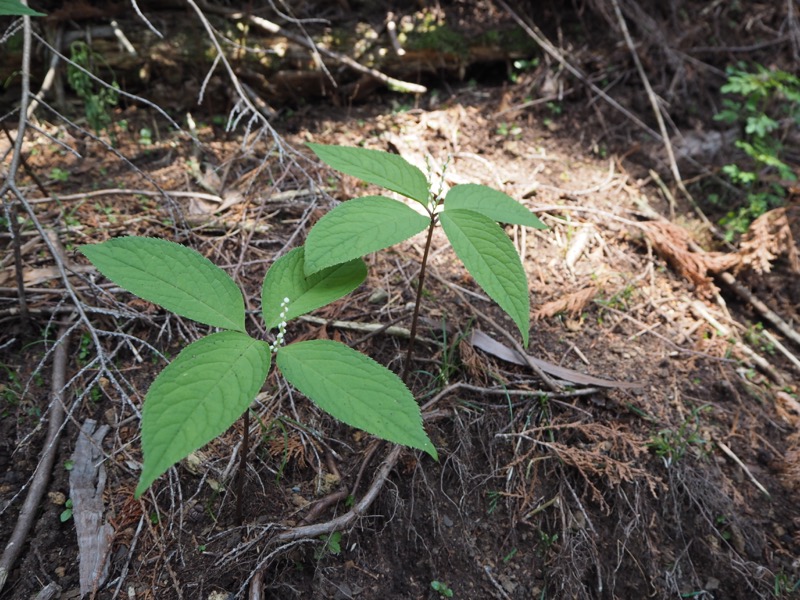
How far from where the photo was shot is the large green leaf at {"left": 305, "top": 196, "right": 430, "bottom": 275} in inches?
Answer: 57.1

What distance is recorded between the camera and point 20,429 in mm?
1778

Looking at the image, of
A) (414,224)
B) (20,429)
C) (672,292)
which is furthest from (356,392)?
(672,292)

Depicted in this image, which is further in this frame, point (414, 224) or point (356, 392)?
point (414, 224)

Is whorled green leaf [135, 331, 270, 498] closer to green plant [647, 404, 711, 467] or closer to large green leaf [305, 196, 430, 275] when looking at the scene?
large green leaf [305, 196, 430, 275]

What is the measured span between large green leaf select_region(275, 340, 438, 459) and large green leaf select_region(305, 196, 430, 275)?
245mm

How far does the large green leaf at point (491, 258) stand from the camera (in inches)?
57.3

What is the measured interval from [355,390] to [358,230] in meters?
0.50

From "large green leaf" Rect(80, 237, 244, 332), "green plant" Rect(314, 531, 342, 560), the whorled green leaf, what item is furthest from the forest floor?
the whorled green leaf

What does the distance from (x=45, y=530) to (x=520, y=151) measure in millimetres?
3157

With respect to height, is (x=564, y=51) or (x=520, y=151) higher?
(x=564, y=51)

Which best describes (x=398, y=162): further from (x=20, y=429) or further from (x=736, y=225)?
(x=736, y=225)

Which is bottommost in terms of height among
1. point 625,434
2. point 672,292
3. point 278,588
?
point 278,588

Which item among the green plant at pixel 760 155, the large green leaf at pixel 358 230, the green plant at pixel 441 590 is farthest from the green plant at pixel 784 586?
the large green leaf at pixel 358 230

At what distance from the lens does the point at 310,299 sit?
4.99 feet
